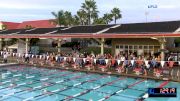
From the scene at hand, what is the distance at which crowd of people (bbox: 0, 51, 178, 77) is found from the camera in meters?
18.0

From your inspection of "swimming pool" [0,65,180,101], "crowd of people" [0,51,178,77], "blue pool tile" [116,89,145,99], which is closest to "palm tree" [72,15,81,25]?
"crowd of people" [0,51,178,77]

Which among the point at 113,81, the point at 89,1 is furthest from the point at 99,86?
the point at 89,1

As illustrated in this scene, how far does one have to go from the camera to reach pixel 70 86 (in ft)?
52.1


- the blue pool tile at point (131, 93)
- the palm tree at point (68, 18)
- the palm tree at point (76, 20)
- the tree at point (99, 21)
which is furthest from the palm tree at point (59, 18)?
the blue pool tile at point (131, 93)

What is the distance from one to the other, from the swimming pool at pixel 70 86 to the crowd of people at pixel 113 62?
982 millimetres

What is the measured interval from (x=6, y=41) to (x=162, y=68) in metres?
27.7

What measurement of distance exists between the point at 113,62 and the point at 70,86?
5228mm

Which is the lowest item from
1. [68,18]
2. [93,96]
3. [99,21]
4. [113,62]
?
[93,96]

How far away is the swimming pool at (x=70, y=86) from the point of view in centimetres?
1317

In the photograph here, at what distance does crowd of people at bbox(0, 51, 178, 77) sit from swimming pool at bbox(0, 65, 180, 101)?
3.22 feet

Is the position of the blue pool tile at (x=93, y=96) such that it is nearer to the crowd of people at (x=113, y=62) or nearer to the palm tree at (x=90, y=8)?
the crowd of people at (x=113, y=62)

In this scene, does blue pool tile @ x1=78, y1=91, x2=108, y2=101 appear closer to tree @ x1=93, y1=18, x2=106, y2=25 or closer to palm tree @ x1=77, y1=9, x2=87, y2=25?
tree @ x1=93, y1=18, x2=106, y2=25

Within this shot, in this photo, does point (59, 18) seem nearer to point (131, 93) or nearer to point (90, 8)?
point (90, 8)

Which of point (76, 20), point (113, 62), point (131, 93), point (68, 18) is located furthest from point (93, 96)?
point (68, 18)
